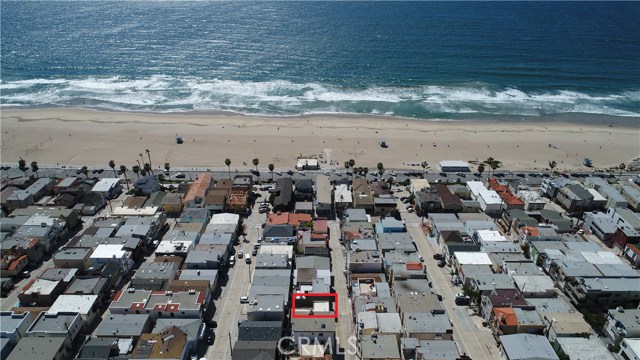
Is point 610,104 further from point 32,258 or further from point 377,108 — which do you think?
point 32,258

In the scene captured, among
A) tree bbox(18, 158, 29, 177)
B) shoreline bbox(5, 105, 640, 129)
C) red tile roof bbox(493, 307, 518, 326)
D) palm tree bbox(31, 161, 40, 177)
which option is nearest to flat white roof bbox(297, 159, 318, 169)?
shoreline bbox(5, 105, 640, 129)

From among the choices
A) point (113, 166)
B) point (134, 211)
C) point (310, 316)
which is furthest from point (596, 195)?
point (113, 166)

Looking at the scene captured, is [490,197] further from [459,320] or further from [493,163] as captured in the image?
[459,320]

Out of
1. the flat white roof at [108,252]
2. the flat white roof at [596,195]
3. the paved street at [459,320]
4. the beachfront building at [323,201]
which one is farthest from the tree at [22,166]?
the flat white roof at [596,195]

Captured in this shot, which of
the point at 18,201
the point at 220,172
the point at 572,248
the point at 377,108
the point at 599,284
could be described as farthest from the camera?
the point at 377,108

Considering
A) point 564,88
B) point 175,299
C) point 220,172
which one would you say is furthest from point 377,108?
point 175,299
